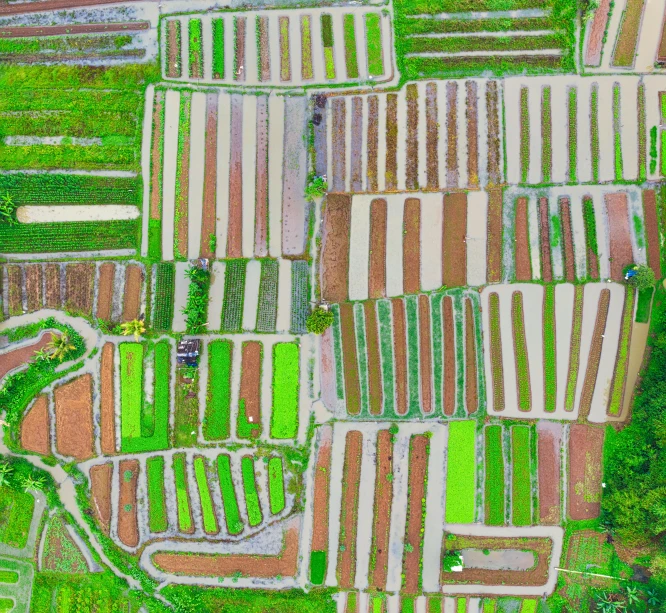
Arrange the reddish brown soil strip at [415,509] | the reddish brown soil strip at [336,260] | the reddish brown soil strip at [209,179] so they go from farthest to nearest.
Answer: the reddish brown soil strip at [209,179] → the reddish brown soil strip at [336,260] → the reddish brown soil strip at [415,509]

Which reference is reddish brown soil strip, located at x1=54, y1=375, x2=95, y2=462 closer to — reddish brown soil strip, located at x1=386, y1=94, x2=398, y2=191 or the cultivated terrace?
the cultivated terrace

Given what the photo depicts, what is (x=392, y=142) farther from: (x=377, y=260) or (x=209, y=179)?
(x=209, y=179)

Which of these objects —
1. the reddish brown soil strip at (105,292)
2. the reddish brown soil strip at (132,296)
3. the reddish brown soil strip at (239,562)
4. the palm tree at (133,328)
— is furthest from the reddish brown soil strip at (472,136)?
the reddish brown soil strip at (239,562)

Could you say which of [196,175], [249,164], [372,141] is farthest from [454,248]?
[196,175]

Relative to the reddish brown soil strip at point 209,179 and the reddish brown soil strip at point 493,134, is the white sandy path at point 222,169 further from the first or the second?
the reddish brown soil strip at point 493,134

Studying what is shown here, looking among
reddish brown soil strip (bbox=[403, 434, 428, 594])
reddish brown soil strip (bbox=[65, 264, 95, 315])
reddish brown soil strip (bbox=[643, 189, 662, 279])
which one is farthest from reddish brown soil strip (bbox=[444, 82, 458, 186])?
reddish brown soil strip (bbox=[65, 264, 95, 315])

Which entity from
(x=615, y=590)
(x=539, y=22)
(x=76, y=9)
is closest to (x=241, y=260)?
(x=76, y=9)

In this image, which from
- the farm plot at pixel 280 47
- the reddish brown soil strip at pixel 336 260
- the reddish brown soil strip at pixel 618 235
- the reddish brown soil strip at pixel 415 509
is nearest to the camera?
the reddish brown soil strip at pixel 415 509
